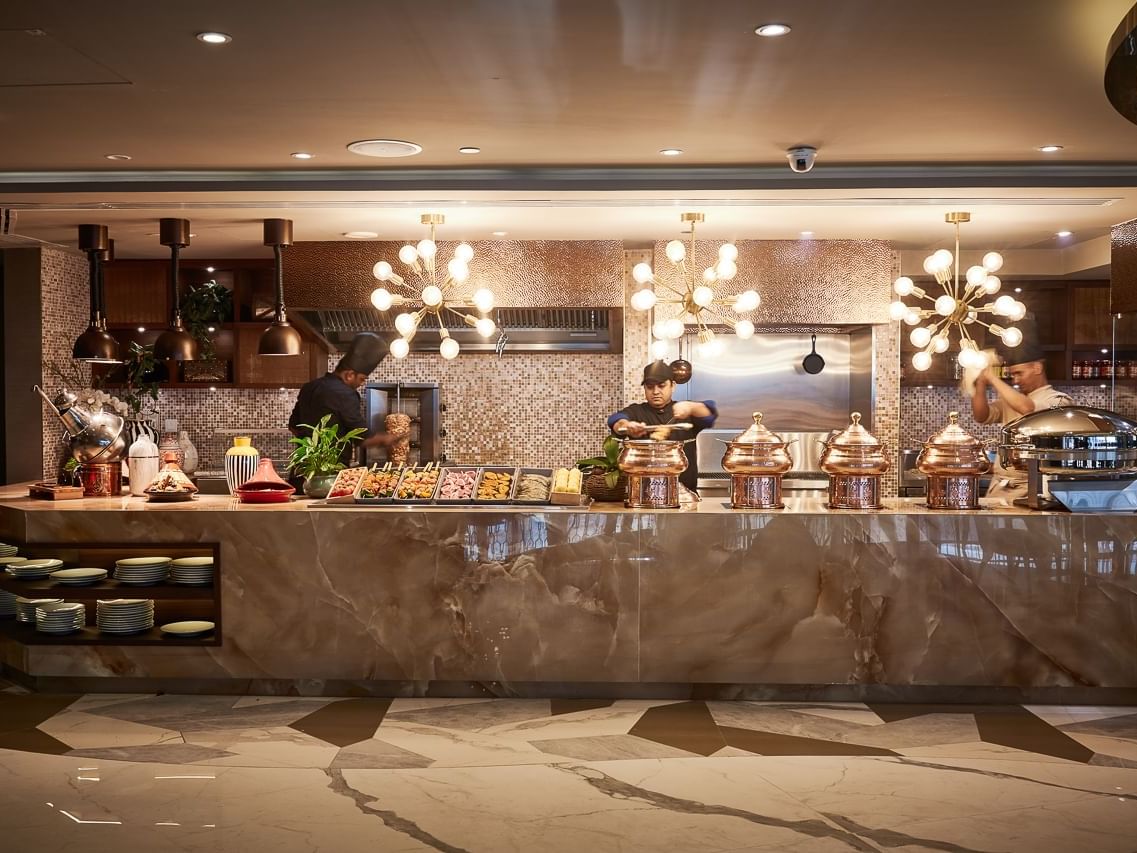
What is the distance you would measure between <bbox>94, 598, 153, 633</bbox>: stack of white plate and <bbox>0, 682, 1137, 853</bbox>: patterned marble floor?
1.26 ft

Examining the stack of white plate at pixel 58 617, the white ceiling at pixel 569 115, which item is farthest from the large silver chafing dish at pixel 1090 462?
the stack of white plate at pixel 58 617

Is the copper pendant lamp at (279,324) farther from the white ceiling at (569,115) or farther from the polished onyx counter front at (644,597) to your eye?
the polished onyx counter front at (644,597)

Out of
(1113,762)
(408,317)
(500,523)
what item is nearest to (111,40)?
(500,523)

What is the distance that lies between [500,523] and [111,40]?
2.64m

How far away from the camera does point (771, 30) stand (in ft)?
11.4

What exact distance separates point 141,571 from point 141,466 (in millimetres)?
782

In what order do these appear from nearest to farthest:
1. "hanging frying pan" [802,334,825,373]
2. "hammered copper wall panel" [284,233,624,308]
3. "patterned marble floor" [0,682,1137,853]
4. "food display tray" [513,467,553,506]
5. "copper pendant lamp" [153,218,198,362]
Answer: "patterned marble floor" [0,682,1137,853] → "food display tray" [513,467,553,506] → "copper pendant lamp" [153,218,198,362] → "hammered copper wall panel" [284,233,624,308] → "hanging frying pan" [802,334,825,373]

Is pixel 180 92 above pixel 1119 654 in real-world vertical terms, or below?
above

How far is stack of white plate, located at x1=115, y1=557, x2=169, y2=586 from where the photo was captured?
5.30 m

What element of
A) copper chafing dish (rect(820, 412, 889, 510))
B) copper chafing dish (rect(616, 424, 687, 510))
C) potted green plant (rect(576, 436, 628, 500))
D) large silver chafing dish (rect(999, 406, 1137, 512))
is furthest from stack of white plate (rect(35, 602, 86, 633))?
large silver chafing dish (rect(999, 406, 1137, 512))

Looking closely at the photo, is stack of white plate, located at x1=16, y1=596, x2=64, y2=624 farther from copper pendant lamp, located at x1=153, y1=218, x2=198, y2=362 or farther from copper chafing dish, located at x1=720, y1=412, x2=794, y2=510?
copper chafing dish, located at x1=720, y1=412, x2=794, y2=510

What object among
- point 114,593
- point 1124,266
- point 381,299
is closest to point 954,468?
point 1124,266

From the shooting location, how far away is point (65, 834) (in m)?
3.54

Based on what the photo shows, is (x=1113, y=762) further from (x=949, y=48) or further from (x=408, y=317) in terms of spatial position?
(x=408, y=317)
